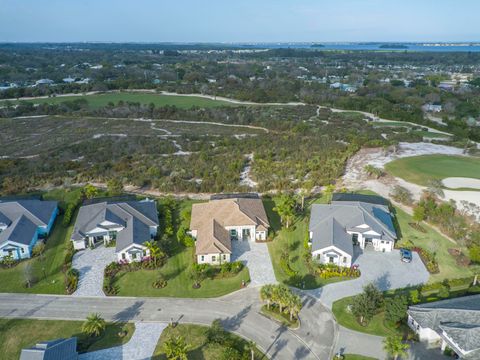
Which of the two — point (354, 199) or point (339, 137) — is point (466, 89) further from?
point (354, 199)

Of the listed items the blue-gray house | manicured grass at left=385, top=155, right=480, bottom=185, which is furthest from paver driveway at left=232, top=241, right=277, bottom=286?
manicured grass at left=385, top=155, right=480, bottom=185

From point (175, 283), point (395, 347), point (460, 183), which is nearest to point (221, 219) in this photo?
point (175, 283)

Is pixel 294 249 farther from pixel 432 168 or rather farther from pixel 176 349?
pixel 432 168

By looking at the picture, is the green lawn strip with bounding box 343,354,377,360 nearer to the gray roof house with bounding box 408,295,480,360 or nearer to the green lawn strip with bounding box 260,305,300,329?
the green lawn strip with bounding box 260,305,300,329

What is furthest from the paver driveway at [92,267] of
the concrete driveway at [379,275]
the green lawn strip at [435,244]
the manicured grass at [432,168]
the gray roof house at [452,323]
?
the manicured grass at [432,168]

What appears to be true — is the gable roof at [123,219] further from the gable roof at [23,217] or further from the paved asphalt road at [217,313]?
the paved asphalt road at [217,313]

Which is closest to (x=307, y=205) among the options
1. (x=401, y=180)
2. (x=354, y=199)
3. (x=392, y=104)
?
(x=354, y=199)
